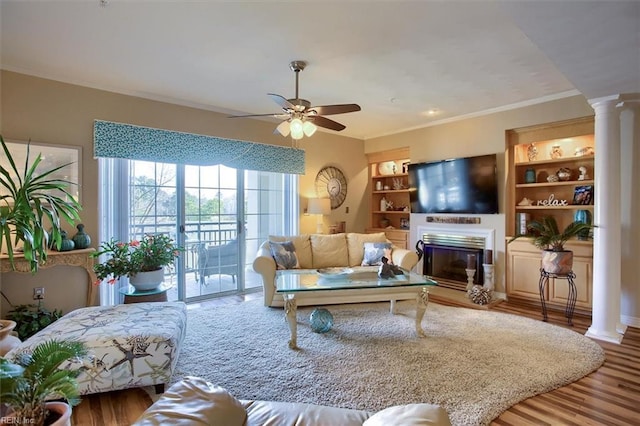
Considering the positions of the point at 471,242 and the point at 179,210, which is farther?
the point at 471,242

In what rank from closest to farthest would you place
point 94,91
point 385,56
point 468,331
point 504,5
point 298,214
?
point 504,5 → point 385,56 → point 468,331 → point 94,91 → point 298,214

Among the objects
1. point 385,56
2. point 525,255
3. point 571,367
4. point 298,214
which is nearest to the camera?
point 571,367

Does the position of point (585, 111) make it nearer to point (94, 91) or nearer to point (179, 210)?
point (179, 210)

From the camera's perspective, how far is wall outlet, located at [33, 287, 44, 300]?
3.42 meters

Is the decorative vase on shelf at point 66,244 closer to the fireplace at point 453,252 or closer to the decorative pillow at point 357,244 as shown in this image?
the decorative pillow at point 357,244

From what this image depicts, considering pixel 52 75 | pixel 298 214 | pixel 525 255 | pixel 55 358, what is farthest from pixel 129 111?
pixel 525 255

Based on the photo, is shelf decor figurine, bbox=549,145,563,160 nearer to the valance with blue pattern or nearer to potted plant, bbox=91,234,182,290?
the valance with blue pattern

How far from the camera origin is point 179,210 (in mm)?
4477

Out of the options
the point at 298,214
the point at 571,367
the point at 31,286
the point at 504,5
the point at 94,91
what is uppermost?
the point at 94,91

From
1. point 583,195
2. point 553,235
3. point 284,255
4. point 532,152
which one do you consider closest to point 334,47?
point 284,255

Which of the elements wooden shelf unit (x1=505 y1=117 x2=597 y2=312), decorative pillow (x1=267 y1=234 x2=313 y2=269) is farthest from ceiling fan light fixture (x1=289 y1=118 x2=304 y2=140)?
wooden shelf unit (x1=505 y1=117 x2=597 y2=312)

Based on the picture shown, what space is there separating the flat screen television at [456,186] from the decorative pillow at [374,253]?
1334mm

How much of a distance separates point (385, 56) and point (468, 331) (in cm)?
284

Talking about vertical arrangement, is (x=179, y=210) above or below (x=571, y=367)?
above
